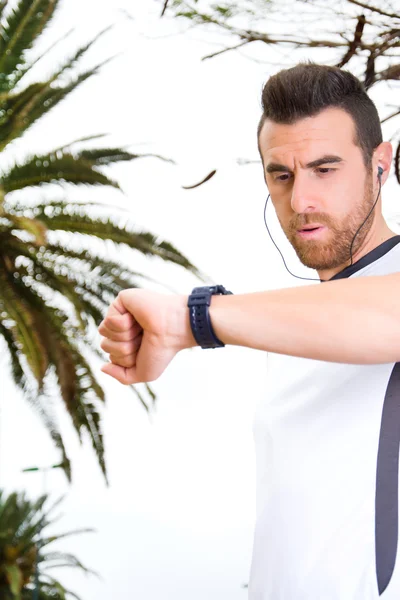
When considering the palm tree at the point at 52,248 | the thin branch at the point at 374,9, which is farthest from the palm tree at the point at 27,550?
the thin branch at the point at 374,9

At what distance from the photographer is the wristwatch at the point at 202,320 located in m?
1.39

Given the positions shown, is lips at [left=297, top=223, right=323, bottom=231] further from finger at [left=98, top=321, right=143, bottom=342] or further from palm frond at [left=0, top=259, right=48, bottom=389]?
palm frond at [left=0, top=259, right=48, bottom=389]

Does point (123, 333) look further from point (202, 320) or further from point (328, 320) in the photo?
point (328, 320)

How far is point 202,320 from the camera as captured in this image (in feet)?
4.55

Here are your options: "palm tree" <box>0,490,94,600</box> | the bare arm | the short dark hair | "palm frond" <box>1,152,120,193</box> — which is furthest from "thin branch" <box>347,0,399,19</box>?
"palm tree" <box>0,490,94,600</box>

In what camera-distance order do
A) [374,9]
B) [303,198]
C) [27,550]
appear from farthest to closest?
[27,550] → [374,9] → [303,198]

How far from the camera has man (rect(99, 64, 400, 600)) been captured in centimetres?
136

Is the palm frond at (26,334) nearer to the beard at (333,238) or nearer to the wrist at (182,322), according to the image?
the beard at (333,238)

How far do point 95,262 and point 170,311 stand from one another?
851 cm

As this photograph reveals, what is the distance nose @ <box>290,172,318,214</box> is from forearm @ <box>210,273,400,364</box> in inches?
19.2

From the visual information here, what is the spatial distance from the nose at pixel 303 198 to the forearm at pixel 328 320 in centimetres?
49

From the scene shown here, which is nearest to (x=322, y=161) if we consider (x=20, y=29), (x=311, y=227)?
(x=311, y=227)

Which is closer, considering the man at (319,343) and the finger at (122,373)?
the man at (319,343)

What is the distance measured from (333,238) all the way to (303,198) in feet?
0.37
